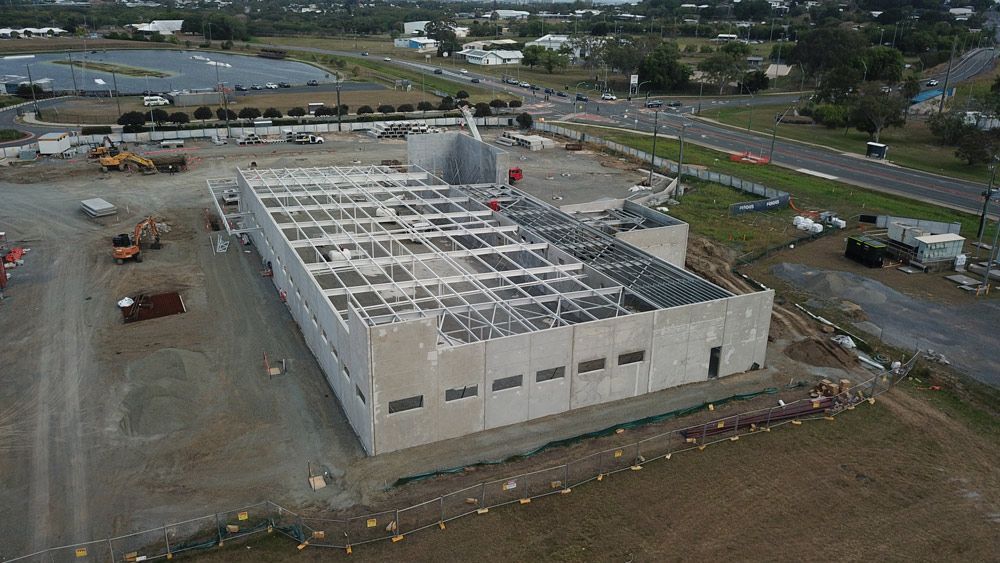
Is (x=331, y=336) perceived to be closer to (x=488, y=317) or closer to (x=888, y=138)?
(x=488, y=317)

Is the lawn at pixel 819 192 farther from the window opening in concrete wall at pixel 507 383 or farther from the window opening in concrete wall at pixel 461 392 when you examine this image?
the window opening in concrete wall at pixel 461 392

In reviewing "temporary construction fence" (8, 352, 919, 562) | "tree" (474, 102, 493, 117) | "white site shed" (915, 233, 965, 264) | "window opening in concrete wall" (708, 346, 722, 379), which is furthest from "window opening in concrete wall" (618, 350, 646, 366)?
"tree" (474, 102, 493, 117)

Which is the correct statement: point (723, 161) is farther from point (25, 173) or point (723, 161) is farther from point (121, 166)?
point (25, 173)

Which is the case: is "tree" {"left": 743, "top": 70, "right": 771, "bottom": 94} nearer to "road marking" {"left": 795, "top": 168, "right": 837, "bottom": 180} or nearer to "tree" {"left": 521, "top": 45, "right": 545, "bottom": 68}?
"tree" {"left": 521, "top": 45, "right": 545, "bottom": 68}

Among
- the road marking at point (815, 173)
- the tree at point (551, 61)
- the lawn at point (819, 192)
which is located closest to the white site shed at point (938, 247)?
the lawn at point (819, 192)

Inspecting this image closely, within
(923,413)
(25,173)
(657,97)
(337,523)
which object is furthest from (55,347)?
(657,97)

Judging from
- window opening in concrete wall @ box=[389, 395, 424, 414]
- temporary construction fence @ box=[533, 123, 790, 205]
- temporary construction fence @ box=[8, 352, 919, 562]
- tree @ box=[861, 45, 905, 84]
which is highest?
tree @ box=[861, 45, 905, 84]
